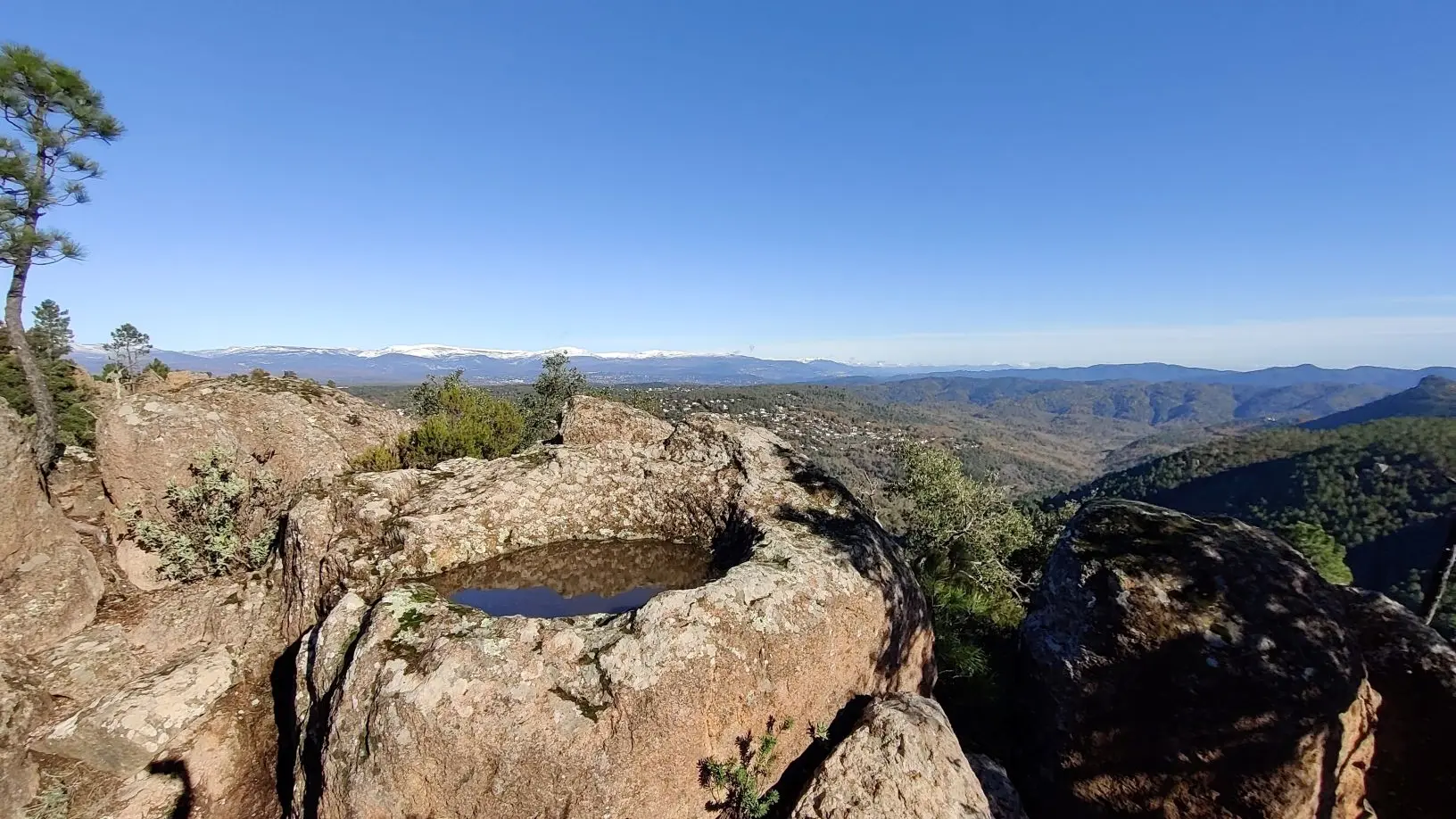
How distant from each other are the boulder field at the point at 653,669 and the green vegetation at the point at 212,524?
39 cm

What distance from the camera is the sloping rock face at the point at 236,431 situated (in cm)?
1134

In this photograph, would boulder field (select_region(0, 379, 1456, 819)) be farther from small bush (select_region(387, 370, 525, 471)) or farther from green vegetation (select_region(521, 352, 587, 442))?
green vegetation (select_region(521, 352, 587, 442))

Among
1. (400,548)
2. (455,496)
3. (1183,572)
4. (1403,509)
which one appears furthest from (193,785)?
(1403,509)

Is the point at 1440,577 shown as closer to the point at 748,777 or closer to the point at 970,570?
the point at 970,570

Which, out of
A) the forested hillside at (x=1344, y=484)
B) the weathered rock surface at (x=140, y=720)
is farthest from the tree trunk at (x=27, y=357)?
the forested hillside at (x=1344, y=484)

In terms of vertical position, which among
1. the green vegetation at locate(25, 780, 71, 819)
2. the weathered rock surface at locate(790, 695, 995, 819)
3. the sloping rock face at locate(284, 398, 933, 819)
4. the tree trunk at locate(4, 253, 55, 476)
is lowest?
the green vegetation at locate(25, 780, 71, 819)

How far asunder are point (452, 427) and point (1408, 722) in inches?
762

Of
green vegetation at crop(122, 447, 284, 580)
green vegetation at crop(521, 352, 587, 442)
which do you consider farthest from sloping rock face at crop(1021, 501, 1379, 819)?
green vegetation at crop(521, 352, 587, 442)

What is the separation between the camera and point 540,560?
34.4ft

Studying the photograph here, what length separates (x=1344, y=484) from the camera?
120 m

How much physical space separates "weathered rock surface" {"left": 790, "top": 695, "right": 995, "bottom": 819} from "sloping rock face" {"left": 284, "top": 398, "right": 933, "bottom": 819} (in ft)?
2.00

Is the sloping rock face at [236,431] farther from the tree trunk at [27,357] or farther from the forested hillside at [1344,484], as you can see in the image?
the forested hillside at [1344,484]

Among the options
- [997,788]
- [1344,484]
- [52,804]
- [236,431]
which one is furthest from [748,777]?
[1344,484]

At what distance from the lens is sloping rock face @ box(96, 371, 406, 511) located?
11344 mm
